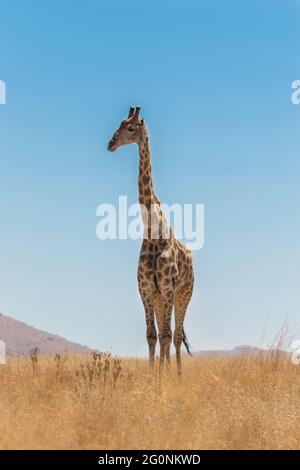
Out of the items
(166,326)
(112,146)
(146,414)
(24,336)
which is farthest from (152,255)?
(24,336)

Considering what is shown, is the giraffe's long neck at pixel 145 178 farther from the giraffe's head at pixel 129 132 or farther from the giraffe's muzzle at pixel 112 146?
the giraffe's muzzle at pixel 112 146

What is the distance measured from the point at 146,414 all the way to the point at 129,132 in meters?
6.49

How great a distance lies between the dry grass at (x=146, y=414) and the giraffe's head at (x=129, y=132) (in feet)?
13.6

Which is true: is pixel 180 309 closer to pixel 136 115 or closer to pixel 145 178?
pixel 145 178

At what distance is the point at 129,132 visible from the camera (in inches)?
509

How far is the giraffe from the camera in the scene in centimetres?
1277

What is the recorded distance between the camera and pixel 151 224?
518 inches

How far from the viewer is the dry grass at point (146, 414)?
260 inches

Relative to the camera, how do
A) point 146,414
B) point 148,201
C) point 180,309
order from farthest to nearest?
point 180,309 < point 148,201 < point 146,414

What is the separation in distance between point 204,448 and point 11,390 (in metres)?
4.69

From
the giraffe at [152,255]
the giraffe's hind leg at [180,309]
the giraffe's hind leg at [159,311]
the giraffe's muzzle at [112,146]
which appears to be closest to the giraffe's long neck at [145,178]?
the giraffe at [152,255]

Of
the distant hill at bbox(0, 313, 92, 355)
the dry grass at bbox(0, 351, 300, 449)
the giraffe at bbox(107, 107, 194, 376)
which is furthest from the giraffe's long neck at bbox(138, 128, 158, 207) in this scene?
the distant hill at bbox(0, 313, 92, 355)


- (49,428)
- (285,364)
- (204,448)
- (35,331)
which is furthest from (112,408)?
(35,331)
